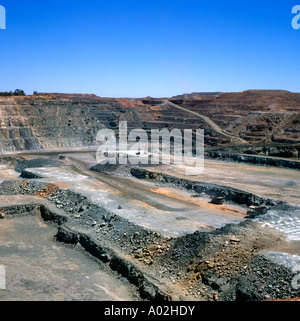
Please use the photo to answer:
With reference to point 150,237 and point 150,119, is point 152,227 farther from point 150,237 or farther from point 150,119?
point 150,119

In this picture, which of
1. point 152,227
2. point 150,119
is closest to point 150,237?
point 152,227

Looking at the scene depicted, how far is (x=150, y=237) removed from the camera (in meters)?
15.4

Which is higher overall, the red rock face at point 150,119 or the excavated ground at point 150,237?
the red rock face at point 150,119

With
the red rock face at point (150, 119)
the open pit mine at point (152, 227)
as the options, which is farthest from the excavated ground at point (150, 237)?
the red rock face at point (150, 119)

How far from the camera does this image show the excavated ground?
11.8 metres

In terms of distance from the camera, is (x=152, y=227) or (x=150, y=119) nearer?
(x=152, y=227)

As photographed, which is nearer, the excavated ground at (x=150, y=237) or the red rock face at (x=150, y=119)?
the excavated ground at (x=150, y=237)

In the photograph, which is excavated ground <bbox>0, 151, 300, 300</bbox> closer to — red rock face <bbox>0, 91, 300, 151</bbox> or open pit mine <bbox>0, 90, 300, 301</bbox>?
open pit mine <bbox>0, 90, 300, 301</bbox>

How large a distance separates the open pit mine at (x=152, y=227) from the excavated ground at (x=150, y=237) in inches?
2.0

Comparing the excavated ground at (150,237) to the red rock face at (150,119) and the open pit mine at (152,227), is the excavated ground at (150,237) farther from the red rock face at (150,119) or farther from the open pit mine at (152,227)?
the red rock face at (150,119)

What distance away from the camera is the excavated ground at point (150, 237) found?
11812 millimetres

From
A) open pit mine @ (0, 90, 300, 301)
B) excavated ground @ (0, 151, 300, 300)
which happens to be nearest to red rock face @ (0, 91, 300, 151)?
open pit mine @ (0, 90, 300, 301)

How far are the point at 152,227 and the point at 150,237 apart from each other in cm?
118

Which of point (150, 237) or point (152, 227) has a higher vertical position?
point (152, 227)
